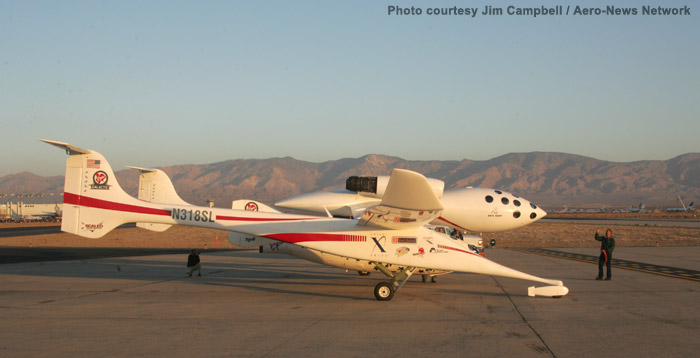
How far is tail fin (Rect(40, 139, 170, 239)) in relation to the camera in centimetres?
1515

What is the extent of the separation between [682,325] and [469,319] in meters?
4.05

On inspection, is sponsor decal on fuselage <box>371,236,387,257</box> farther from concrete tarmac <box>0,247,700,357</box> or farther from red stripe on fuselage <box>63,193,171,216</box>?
red stripe on fuselage <box>63,193,171,216</box>

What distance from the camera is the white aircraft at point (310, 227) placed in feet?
47.0

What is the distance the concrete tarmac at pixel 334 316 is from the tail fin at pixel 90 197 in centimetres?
193

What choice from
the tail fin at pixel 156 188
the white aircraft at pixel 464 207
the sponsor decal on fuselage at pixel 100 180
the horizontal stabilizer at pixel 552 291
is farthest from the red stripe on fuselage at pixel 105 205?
the horizontal stabilizer at pixel 552 291

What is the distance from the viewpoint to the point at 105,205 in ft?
50.5

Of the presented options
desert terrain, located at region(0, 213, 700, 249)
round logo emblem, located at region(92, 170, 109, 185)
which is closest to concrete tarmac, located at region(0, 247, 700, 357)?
round logo emblem, located at region(92, 170, 109, 185)

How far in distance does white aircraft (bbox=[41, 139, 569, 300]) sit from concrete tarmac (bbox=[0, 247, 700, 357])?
2.92ft

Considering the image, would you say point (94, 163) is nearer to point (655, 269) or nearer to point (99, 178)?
point (99, 178)

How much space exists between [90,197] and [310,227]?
6.30 metres

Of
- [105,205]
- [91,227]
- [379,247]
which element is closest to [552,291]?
[379,247]

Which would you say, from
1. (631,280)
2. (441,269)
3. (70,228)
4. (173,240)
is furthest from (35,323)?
(173,240)

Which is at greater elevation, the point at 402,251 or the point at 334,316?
the point at 402,251

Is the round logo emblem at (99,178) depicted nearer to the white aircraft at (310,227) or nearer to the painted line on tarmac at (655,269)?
the white aircraft at (310,227)
